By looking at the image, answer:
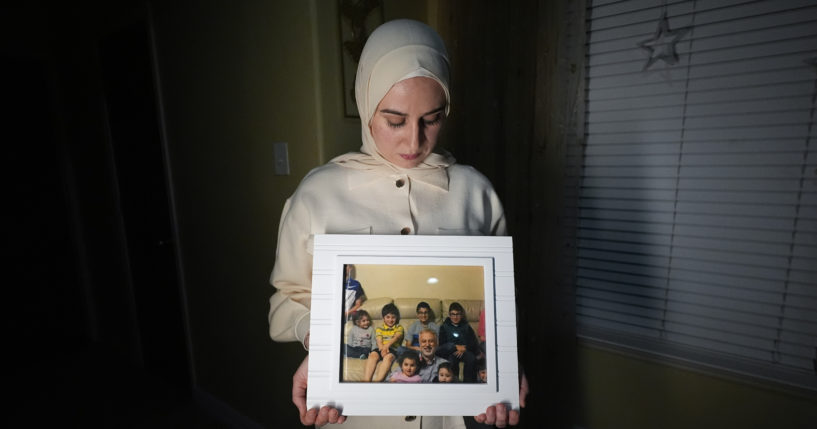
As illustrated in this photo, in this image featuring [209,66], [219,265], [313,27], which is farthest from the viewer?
[219,265]

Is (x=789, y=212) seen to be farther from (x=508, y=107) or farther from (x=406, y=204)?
(x=406, y=204)

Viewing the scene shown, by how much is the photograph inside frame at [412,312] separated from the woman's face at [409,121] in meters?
0.26

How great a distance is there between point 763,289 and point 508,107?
1135 mm

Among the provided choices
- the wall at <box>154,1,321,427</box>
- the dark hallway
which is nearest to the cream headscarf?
the wall at <box>154,1,321,427</box>

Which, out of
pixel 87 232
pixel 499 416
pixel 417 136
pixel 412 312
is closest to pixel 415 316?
pixel 412 312

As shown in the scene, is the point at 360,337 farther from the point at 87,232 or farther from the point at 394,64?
the point at 87,232

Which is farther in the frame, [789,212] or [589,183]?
[589,183]

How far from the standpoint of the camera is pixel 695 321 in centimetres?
135

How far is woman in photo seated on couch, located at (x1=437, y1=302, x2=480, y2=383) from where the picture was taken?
2.14ft

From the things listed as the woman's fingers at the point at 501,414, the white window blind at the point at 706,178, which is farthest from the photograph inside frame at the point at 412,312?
the white window blind at the point at 706,178

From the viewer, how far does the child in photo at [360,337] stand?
2.16 feet

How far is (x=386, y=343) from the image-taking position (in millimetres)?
668

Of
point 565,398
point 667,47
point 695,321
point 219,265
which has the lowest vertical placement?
point 565,398

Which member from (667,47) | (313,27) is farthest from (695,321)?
(313,27)
